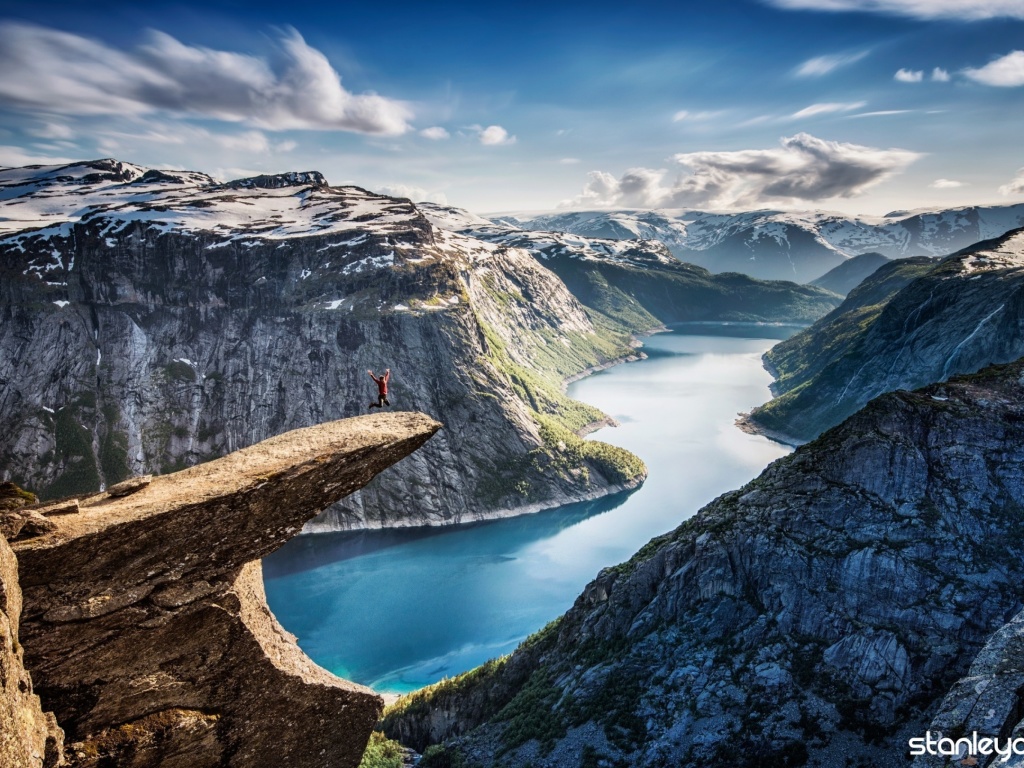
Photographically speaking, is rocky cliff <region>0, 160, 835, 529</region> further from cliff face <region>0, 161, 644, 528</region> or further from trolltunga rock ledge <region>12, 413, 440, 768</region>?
trolltunga rock ledge <region>12, 413, 440, 768</region>

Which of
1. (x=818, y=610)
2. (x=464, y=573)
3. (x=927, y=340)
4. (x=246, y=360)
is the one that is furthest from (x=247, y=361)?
(x=927, y=340)

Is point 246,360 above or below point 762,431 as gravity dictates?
above

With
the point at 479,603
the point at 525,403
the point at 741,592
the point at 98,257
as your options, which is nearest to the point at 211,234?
the point at 98,257

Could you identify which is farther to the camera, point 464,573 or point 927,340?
point 927,340

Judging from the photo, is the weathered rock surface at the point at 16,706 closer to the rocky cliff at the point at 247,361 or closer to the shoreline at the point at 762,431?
the rocky cliff at the point at 247,361

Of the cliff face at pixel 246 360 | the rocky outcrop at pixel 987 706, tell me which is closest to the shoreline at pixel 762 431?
the cliff face at pixel 246 360

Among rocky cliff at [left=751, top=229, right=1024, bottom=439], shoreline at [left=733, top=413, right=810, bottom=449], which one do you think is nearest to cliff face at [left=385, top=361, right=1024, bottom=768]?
rocky cliff at [left=751, top=229, right=1024, bottom=439]

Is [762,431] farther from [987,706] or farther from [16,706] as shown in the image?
[16,706]
